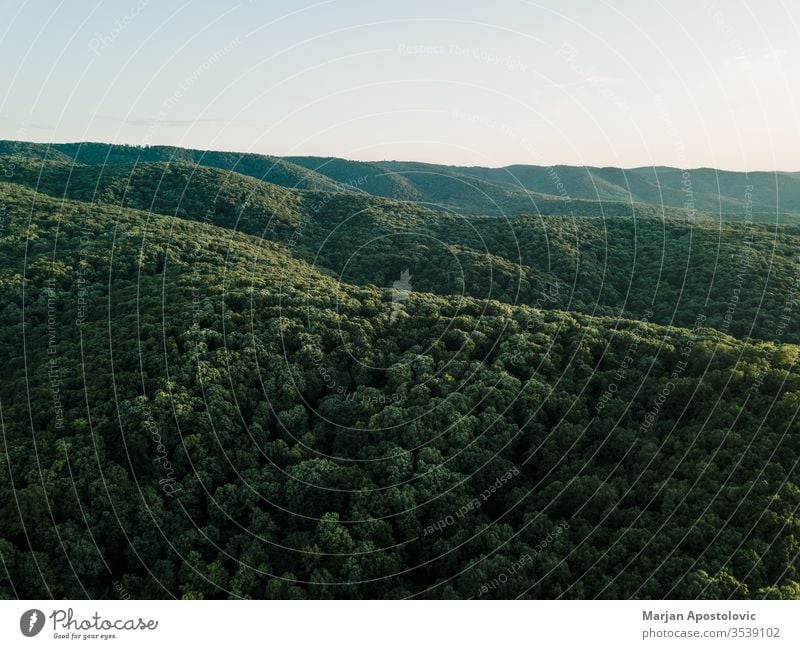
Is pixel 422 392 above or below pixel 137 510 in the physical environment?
above

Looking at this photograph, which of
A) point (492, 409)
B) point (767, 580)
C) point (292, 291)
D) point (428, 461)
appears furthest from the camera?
point (292, 291)

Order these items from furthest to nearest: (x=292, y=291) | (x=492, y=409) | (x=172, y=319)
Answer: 1. (x=292, y=291)
2. (x=172, y=319)
3. (x=492, y=409)

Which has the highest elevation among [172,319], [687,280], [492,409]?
[687,280]

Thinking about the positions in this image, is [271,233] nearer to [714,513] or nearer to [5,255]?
[5,255]

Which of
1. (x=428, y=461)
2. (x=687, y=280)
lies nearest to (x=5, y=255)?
(x=428, y=461)
